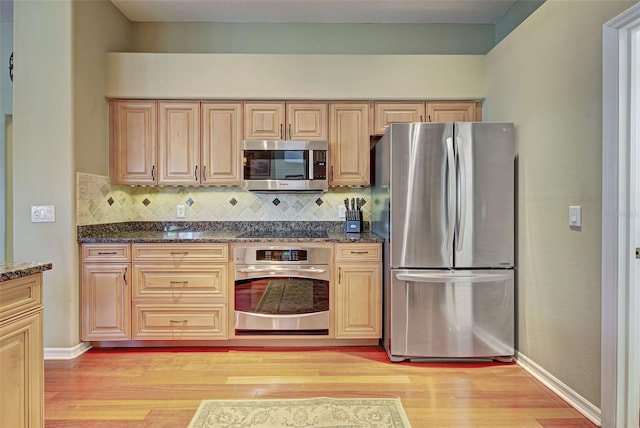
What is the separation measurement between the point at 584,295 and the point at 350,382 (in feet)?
4.92

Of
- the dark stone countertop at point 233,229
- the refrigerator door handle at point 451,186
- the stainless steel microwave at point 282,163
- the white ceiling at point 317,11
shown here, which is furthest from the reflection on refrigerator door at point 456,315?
the white ceiling at point 317,11

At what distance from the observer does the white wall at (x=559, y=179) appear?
76.5 inches

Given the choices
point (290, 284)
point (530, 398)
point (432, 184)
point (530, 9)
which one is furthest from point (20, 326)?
point (530, 9)

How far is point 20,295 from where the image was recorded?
1.41 m

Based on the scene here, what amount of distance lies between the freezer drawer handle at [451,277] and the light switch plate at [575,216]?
2.29 feet

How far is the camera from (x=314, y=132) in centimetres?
323

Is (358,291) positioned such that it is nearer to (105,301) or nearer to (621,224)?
(621,224)

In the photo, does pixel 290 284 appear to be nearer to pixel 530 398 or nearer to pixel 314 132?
pixel 314 132

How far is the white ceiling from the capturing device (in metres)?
3.16

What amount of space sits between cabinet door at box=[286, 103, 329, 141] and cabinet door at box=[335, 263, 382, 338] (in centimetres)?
125

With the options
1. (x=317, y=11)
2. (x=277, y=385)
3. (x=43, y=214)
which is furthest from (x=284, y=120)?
(x=277, y=385)

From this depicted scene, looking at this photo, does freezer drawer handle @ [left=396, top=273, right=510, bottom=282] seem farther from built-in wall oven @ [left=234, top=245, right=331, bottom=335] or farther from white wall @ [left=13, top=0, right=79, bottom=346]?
white wall @ [left=13, top=0, right=79, bottom=346]

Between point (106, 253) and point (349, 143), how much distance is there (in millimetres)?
2225

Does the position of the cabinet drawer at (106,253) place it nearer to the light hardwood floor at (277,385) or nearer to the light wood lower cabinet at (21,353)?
the light hardwood floor at (277,385)
